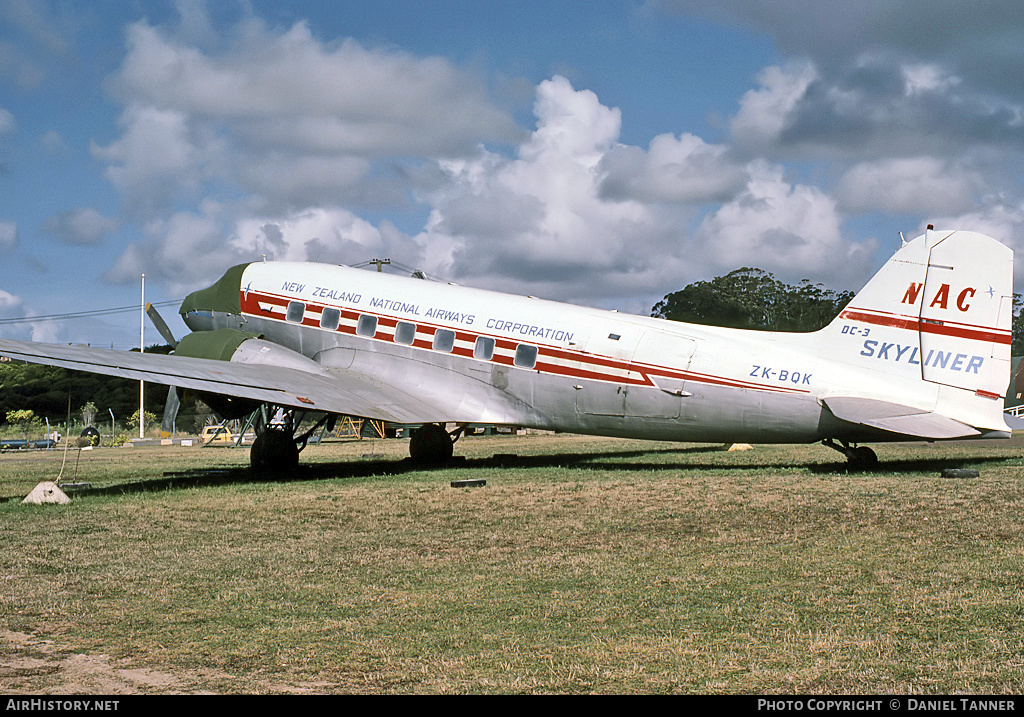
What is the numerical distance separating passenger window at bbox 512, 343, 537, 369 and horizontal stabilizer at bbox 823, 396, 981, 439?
20.9 feet

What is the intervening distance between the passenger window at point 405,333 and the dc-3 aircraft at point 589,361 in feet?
0.13

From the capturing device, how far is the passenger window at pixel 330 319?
75.0 ft

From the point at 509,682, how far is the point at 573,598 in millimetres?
2315

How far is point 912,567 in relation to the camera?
27.9ft

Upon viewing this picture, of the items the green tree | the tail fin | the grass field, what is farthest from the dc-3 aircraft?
the green tree

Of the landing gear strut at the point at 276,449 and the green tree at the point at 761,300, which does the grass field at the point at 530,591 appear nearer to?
the landing gear strut at the point at 276,449

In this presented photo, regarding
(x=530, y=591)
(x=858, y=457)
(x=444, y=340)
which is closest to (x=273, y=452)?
(x=444, y=340)

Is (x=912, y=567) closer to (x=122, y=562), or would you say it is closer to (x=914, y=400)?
(x=122, y=562)

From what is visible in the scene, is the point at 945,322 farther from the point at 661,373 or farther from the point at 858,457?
the point at 661,373

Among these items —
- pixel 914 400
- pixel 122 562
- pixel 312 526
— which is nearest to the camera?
pixel 122 562

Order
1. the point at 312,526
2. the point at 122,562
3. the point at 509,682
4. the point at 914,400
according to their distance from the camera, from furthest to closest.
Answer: the point at 914,400 → the point at 312,526 → the point at 122,562 → the point at 509,682

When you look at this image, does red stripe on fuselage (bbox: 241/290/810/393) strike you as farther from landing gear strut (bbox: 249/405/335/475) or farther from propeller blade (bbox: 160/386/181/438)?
propeller blade (bbox: 160/386/181/438)
